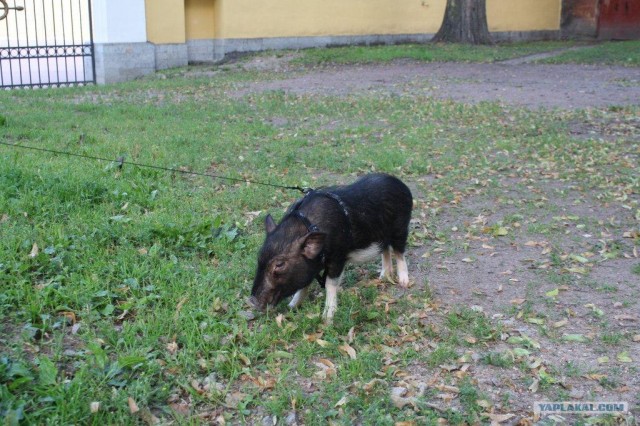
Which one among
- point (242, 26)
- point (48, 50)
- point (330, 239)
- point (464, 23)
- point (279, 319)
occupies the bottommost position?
point (279, 319)

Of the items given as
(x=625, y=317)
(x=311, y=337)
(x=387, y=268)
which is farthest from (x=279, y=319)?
(x=625, y=317)

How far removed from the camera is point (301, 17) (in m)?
20.3

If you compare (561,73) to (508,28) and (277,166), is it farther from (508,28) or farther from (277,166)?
(277,166)

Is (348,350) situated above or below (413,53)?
below

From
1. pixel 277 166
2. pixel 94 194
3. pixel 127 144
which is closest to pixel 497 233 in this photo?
pixel 277 166

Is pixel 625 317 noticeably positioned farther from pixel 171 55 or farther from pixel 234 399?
pixel 171 55

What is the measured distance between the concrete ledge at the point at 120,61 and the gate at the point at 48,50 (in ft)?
1.00

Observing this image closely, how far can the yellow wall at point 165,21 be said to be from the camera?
1778 centimetres

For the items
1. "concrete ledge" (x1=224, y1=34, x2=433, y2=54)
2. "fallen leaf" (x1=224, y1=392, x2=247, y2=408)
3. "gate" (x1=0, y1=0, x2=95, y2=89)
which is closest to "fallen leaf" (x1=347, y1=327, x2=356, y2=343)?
"fallen leaf" (x1=224, y1=392, x2=247, y2=408)

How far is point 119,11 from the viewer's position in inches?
664

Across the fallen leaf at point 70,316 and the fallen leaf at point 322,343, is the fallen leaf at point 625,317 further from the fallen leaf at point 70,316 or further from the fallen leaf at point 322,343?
the fallen leaf at point 70,316

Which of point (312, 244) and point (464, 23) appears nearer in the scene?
point (312, 244)

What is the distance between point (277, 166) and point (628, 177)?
12.8 feet

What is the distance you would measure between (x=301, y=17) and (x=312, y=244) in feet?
54.9
